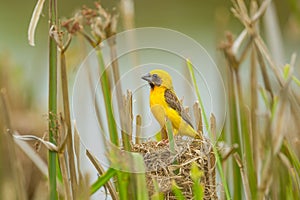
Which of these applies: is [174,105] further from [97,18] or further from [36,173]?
[36,173]

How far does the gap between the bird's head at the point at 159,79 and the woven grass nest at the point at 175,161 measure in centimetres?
6

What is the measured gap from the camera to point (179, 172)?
0.87 meters

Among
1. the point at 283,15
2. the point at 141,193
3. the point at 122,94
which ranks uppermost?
the point at 283,15

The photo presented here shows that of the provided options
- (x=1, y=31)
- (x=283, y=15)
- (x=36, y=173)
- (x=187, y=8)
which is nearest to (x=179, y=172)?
(x=36, y=173)

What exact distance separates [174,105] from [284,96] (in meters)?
0.12

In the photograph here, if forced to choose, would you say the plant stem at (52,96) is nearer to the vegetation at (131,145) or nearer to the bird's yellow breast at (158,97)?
the vegetation at (131,145)

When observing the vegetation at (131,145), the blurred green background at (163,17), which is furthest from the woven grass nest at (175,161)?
the blurred green background at (163,17)

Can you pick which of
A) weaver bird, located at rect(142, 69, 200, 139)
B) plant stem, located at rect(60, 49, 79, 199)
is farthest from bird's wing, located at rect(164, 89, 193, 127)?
plant stem, located at rect(60, 49, 79, 199)

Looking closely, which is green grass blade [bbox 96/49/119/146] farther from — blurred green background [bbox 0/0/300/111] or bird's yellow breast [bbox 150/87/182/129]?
blurred green background [bbox 0/0/300/111]

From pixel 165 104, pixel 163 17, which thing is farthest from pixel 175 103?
pixel 163 17

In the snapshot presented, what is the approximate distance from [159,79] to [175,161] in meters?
0.09

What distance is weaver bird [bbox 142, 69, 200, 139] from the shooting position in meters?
0.86

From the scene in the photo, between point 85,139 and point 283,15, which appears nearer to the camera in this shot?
point 85,139

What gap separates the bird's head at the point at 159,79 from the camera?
33.8 inches
